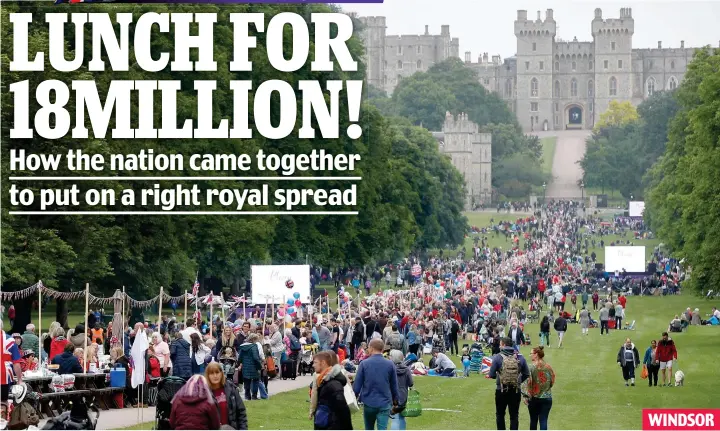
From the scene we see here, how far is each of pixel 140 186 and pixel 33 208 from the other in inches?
176

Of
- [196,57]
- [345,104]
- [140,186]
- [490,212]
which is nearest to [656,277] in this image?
[345,104]

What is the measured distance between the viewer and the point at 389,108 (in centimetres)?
19450

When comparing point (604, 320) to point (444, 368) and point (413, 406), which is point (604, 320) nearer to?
point (444, 368)

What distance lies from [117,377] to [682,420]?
892cm

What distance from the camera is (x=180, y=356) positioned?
25016 mm

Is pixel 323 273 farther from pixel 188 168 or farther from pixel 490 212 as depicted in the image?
pixel 490 212

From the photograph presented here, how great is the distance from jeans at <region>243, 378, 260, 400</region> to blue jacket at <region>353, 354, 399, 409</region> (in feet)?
27.5

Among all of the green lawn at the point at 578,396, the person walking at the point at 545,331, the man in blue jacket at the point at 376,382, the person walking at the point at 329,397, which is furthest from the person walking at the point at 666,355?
the person walking at the point at 329,397

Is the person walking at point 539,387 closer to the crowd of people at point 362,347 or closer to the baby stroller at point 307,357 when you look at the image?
the crowd of people at point 362,347

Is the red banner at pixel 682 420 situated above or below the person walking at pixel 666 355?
above

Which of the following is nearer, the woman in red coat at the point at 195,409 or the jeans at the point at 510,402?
the woman in red coat at the point at 195,409

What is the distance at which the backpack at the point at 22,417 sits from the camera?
1906 centimetres

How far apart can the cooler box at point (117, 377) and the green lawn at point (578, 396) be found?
1.77m

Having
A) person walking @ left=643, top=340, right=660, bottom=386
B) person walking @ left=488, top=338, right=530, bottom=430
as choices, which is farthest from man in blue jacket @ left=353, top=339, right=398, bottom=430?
person walking @ left=643, top=340, right=660, bottom=386
